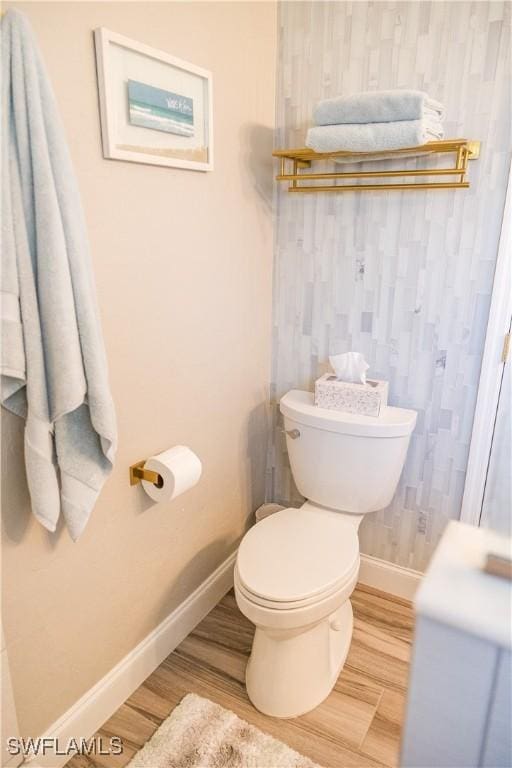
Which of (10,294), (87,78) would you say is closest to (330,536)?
(10,294)

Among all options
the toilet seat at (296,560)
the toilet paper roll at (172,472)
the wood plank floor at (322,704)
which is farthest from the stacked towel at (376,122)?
the wood plank floor at (322,704)

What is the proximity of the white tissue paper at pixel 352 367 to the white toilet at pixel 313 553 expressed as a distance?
0.14m

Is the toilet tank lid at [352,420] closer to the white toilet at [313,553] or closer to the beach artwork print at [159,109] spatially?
the white toilet at [313,553]

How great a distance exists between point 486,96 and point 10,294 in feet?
4.82

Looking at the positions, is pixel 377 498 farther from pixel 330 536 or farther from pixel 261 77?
pixel 261 77

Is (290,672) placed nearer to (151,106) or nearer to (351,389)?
(351,389)

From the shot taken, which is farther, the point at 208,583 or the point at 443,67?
the point at 208,583

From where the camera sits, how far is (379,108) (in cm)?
153

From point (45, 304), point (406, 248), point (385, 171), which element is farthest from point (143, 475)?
point (385, 171)

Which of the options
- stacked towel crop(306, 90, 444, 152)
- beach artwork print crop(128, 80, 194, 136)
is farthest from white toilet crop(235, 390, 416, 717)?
beach artwork print crop(128, 80, 194, 136)

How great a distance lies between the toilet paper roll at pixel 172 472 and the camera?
5.03ft

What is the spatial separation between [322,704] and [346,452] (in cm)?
79

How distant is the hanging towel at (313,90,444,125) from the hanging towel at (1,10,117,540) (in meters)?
0.87

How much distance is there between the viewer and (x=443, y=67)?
5.44 ft
